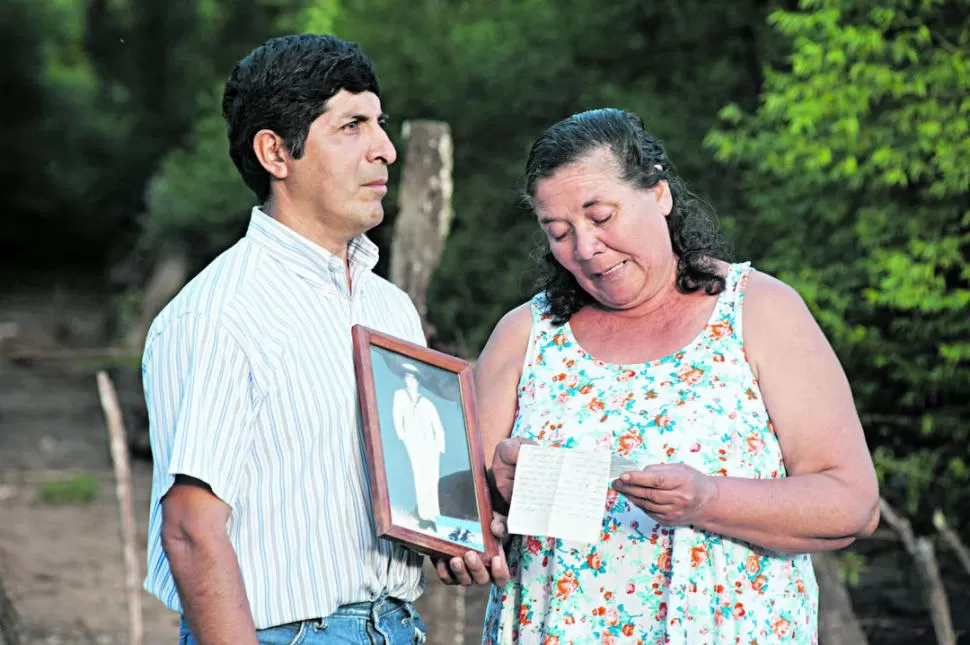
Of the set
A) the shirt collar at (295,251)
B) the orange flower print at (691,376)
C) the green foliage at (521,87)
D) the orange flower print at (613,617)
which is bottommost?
the orange flower print at (613,617)

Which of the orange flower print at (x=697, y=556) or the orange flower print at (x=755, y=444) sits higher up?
the orange flower print at (x=755, y=444)

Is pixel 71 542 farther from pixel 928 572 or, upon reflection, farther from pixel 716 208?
pixel 928 572

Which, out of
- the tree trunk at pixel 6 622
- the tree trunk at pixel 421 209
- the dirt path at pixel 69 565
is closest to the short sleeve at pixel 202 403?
the tree trunk at pixel 6 622

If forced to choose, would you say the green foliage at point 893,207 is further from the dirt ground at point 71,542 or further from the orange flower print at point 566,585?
the orange flower print at point 566,585

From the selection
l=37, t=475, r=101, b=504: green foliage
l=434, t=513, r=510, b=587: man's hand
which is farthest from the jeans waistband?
l=37, t=475, r=101, b=504: green foliage

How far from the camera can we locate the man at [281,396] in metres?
2.68

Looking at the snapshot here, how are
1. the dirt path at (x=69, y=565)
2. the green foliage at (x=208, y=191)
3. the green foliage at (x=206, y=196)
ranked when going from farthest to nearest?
the green foliage at (x=206, y=196), the green foliage at (x=208, y=191), the dirt path at (x=69, y=565)

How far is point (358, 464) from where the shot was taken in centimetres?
292

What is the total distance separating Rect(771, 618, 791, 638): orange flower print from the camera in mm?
3066

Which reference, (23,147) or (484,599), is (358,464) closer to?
(484,599)

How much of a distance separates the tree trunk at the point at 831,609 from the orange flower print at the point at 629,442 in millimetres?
3830

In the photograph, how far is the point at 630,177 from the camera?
3.24m

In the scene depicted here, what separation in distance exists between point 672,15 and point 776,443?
12.8m

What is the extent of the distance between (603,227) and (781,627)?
3.40 ft
